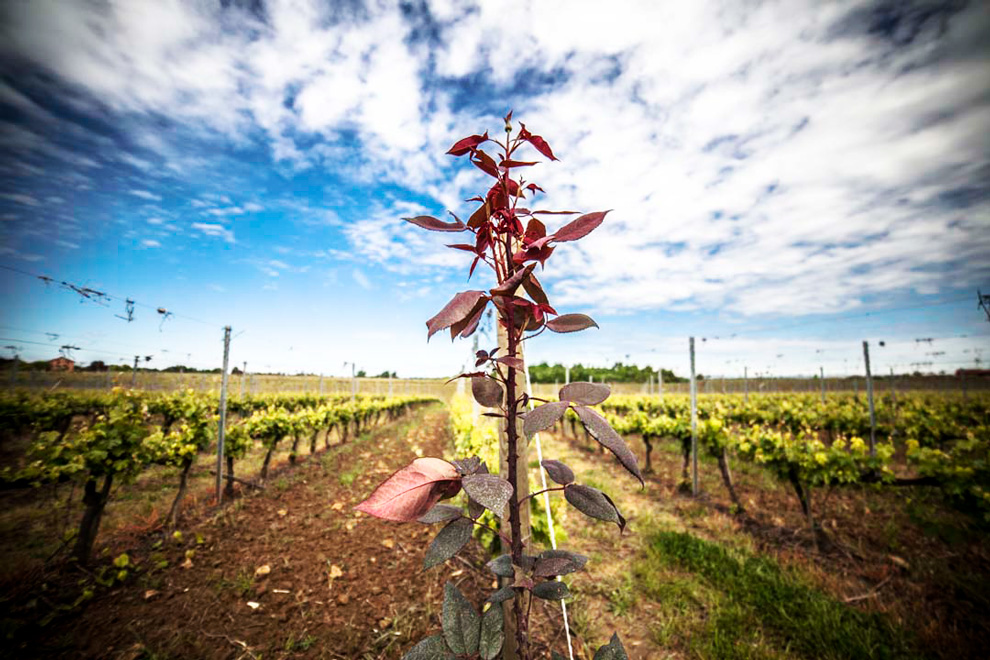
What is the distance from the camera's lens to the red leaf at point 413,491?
2.37ft

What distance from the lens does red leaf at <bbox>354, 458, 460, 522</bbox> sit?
721 millimetres

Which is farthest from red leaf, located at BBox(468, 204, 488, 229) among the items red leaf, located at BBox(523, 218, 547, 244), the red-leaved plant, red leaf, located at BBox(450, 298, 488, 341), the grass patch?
the grass patch

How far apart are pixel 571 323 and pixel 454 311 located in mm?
300

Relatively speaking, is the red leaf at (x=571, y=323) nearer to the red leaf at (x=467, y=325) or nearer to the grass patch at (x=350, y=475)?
the red leaf at (x=467, y=325)

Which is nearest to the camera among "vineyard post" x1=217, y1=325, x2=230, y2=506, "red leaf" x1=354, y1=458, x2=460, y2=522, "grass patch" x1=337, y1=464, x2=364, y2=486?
"red leaf" x1=354, y1=458, x2=460, y2=522

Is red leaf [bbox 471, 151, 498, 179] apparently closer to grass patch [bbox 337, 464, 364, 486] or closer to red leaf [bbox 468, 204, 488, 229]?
red leaf [bbox 468, 204, 488, 229]

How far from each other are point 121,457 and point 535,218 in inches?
223

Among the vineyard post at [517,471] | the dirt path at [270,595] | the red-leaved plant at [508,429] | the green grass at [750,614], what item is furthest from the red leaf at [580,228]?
the green grass at [750,614]

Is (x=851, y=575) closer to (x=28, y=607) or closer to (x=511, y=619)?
(x=511, y=619)

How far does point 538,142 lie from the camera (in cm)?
96

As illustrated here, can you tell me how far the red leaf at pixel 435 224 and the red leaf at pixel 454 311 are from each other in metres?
0.21

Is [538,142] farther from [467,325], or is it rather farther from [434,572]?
[434,572]

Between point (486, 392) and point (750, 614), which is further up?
point (486, 392)

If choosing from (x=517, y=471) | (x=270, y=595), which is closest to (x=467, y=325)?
(x=517, y=471)
